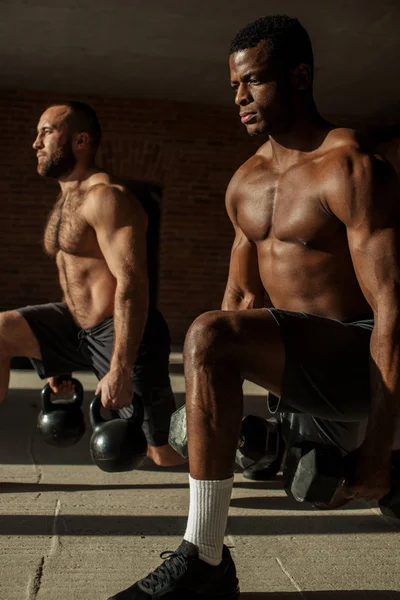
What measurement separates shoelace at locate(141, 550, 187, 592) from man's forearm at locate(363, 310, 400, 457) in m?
0.53

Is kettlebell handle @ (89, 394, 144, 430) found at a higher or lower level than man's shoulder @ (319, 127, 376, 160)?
lower

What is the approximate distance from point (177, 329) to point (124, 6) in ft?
13.2

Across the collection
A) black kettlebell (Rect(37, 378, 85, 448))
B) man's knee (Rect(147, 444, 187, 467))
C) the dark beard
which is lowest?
man's knee (Rect(147, 444, 187, 467))

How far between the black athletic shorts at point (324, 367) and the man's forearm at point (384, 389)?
2.9 inches

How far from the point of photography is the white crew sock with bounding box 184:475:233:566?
6.19 ft

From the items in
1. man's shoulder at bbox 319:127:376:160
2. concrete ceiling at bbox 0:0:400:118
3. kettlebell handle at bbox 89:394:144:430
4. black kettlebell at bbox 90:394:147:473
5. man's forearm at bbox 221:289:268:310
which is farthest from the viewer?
concrete ceiling at bbox 0:0:400:118

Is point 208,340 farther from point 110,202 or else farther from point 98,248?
point 98,248

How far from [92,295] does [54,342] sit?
0.28 meters

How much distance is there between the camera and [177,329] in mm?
9375

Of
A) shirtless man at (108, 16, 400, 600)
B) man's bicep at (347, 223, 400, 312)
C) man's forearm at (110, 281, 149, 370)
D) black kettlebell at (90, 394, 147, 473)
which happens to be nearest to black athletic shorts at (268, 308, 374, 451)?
shirtless man at (108, 16, 400, 600)

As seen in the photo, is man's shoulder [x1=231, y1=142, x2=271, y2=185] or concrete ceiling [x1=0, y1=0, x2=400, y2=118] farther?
concrete ceiling [x1=0, y1=0, x2=400, y2=118]

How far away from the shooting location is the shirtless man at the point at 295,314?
1.88 meters

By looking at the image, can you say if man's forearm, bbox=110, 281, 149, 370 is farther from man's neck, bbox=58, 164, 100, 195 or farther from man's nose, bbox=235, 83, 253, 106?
man's nose, bbox=235, 83, 253, 106

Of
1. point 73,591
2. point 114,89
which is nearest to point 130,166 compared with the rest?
point 114,89
